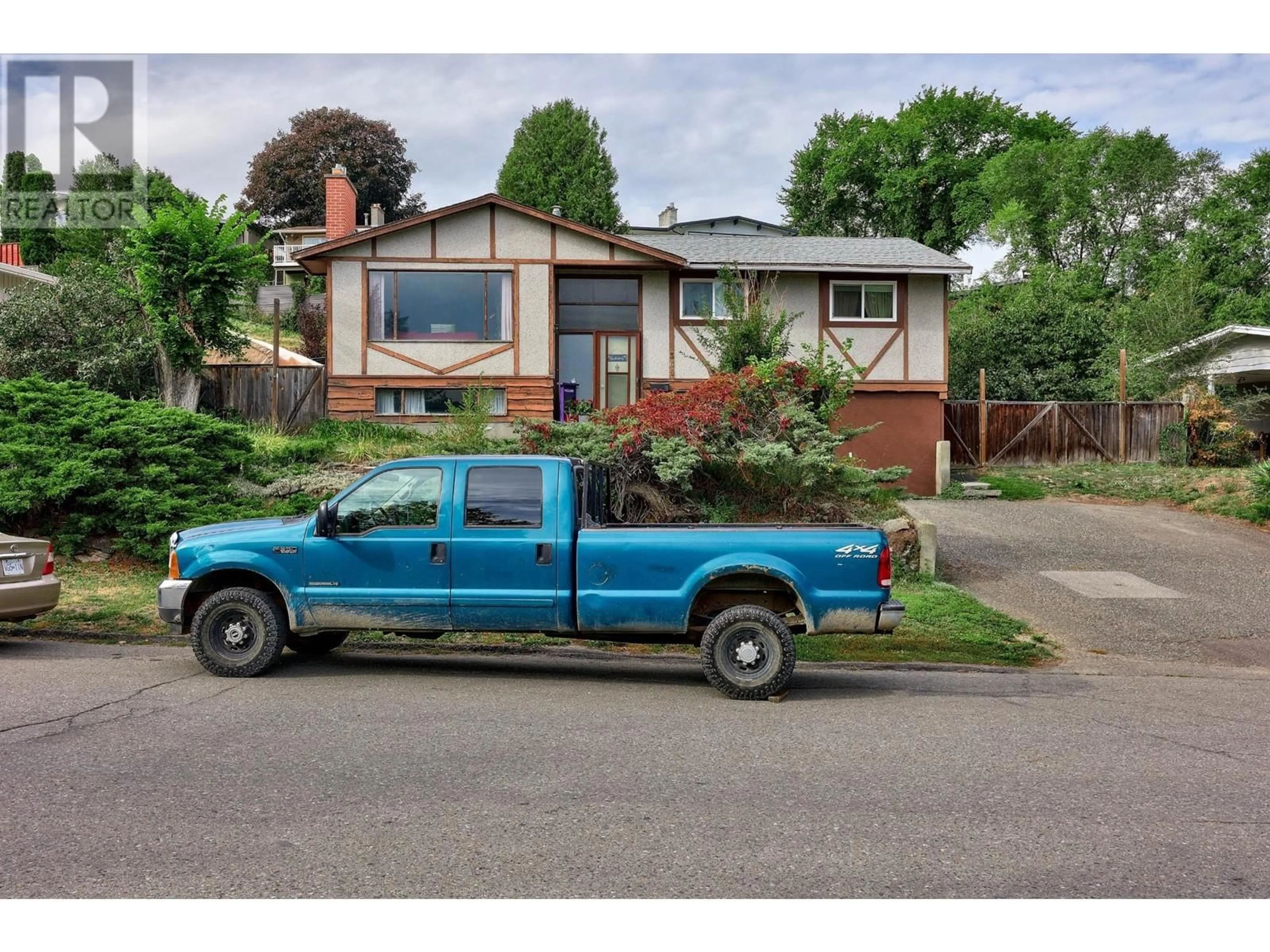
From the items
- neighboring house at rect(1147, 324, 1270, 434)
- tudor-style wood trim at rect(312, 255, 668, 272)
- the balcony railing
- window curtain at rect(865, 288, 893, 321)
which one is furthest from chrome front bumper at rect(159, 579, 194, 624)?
the balcony railing

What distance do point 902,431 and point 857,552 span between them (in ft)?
55.8

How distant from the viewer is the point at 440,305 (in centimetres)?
2275

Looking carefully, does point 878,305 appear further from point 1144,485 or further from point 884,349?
point 1144,485

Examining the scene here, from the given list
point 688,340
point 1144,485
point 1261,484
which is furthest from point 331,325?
point 1261,484

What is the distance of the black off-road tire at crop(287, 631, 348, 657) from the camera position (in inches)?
377

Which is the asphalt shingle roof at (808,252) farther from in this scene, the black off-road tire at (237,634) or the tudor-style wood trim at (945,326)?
the black off-road tire at (237,634)

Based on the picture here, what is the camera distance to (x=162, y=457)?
14.3 m

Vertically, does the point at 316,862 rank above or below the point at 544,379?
below

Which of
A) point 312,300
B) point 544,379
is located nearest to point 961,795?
point 544,379

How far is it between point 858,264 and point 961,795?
64.3 ft

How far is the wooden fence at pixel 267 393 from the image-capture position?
21.5 meters

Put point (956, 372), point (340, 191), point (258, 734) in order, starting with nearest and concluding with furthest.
Answer: 1. point (258, 734)
2. point (340, 191)
3. point (956, 372)

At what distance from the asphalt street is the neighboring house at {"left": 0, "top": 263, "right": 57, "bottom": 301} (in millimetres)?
22172

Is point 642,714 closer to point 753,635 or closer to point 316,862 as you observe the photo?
point 753,635
